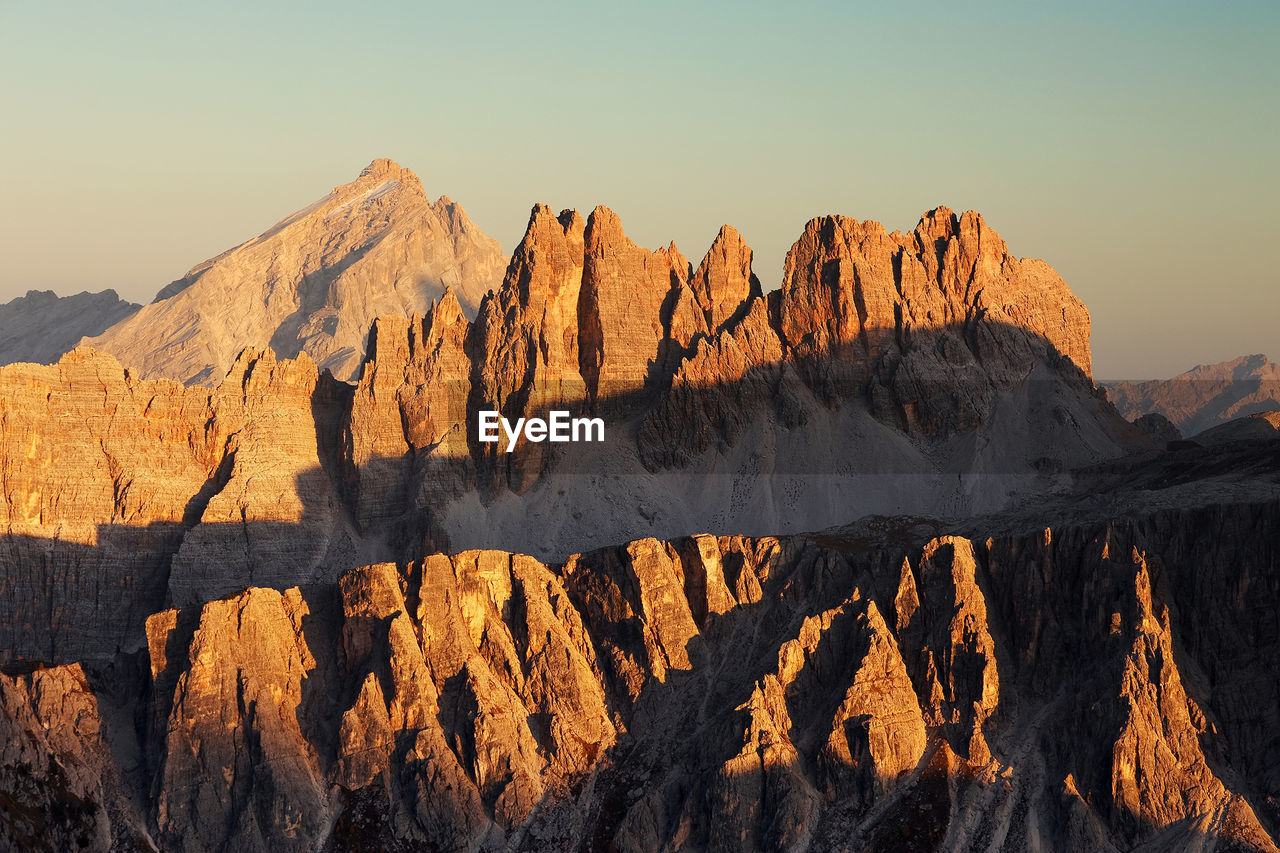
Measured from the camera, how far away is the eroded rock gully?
549 feet

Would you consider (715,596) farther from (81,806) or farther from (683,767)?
(81,806)

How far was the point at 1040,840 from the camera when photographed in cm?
16325

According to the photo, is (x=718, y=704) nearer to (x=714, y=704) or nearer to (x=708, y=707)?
(x=714, y=704)

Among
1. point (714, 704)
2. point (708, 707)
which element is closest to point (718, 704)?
point (714, 704)

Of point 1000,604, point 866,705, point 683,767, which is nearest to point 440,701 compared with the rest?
point 683,767

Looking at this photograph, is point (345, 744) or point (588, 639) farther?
point (588, 639)

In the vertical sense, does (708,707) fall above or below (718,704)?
below

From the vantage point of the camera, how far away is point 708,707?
18512 centimetres

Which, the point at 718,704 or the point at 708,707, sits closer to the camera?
the point at 718,704

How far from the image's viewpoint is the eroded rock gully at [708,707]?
167375 millimetres

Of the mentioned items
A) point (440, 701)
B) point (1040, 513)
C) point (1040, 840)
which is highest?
point (1040, 513)

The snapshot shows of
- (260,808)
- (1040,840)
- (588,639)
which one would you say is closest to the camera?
(1040,840)

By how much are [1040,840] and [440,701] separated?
55114mm

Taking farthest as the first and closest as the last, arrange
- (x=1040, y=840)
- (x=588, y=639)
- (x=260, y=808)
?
(x=588, y=639) < (x=260, y=808) < (x=1040, y=840)
